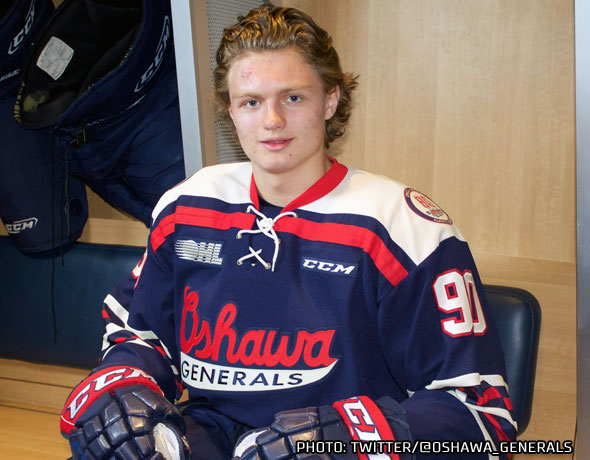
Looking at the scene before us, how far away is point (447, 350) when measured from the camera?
85 centimetres

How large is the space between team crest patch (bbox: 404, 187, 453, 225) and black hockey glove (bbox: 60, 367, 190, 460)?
42cm

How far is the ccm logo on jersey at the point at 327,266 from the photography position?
901 millimetres

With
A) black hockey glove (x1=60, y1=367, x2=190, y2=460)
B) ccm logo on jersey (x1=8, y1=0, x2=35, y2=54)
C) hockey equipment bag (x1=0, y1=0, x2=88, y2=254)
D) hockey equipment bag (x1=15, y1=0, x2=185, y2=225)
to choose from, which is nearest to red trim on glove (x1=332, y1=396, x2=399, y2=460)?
black hockey glove (x1=60, y1=367, x2=190, y2=460)

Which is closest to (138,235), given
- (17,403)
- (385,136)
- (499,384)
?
(17,403)

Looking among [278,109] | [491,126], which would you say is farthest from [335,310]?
[491,126]

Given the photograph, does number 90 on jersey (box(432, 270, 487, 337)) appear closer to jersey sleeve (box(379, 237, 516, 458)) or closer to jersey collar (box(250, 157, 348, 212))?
jersey sleeve (box(379, 237, 516, 458))

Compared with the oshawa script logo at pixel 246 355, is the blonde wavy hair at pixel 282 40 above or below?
above

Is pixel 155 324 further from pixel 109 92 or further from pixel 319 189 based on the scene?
pixel 109 92

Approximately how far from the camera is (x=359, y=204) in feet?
3.08

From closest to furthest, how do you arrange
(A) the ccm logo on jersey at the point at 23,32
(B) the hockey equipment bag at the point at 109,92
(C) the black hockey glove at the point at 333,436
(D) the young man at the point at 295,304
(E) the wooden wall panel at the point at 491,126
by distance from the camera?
(C) the black hockey glove at the point at 333,436, (D) the young man at the point at 295,304, (E) the wooden wall panel at the point at 491,126, (B) the hockey equipment bag at the point at 109,92, (A) the ccm logo on jersey at the point at 23,32

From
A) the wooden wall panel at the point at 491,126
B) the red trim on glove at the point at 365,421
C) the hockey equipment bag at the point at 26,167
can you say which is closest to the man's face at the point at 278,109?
the red trim on glove at the point at 365,421

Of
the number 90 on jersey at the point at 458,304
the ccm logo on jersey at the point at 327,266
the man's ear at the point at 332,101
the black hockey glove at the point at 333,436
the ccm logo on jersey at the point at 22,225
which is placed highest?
the man's ear at the point at 332,101

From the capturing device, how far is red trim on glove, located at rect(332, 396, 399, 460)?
758 mm

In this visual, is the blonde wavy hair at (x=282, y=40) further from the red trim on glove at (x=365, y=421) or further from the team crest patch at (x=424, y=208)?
the red trim on glove at (x=365, y=421)
